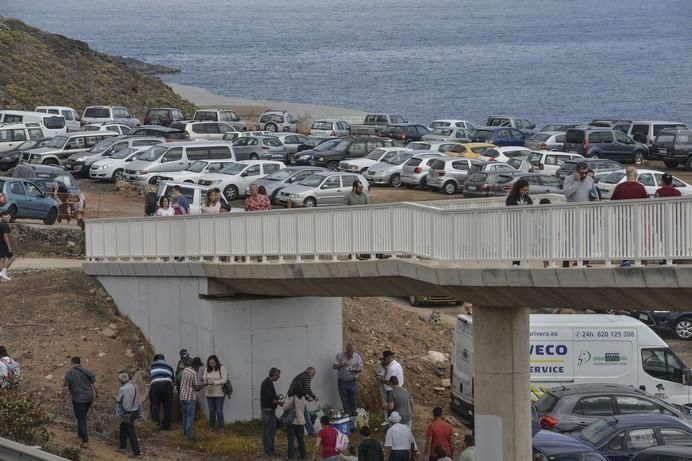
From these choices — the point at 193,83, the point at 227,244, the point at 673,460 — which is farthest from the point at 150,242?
the point at 193,83

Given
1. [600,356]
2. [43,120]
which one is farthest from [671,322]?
[43,120]

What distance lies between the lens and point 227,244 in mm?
24344

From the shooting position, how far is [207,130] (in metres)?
59.4

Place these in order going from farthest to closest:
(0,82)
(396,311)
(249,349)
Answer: (0,82) → (396,311) → (249,349)

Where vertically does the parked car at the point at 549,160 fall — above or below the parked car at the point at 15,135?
below

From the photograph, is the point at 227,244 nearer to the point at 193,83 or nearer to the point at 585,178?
the point at 585,178

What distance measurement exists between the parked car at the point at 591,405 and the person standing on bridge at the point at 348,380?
3.25 m

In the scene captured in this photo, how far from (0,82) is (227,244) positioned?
48150 mm

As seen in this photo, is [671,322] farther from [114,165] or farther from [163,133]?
[163,133]

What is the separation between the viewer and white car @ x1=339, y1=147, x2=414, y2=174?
161 ft

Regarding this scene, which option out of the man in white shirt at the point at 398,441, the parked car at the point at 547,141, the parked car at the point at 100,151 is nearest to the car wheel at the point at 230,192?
the parked car at the point at 100,151

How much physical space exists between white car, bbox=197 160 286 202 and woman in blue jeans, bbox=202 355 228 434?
19.8 m

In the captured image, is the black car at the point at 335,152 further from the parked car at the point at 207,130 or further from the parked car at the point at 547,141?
the parked car at the point at 547,141

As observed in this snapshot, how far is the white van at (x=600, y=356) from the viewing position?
25.3 metres
